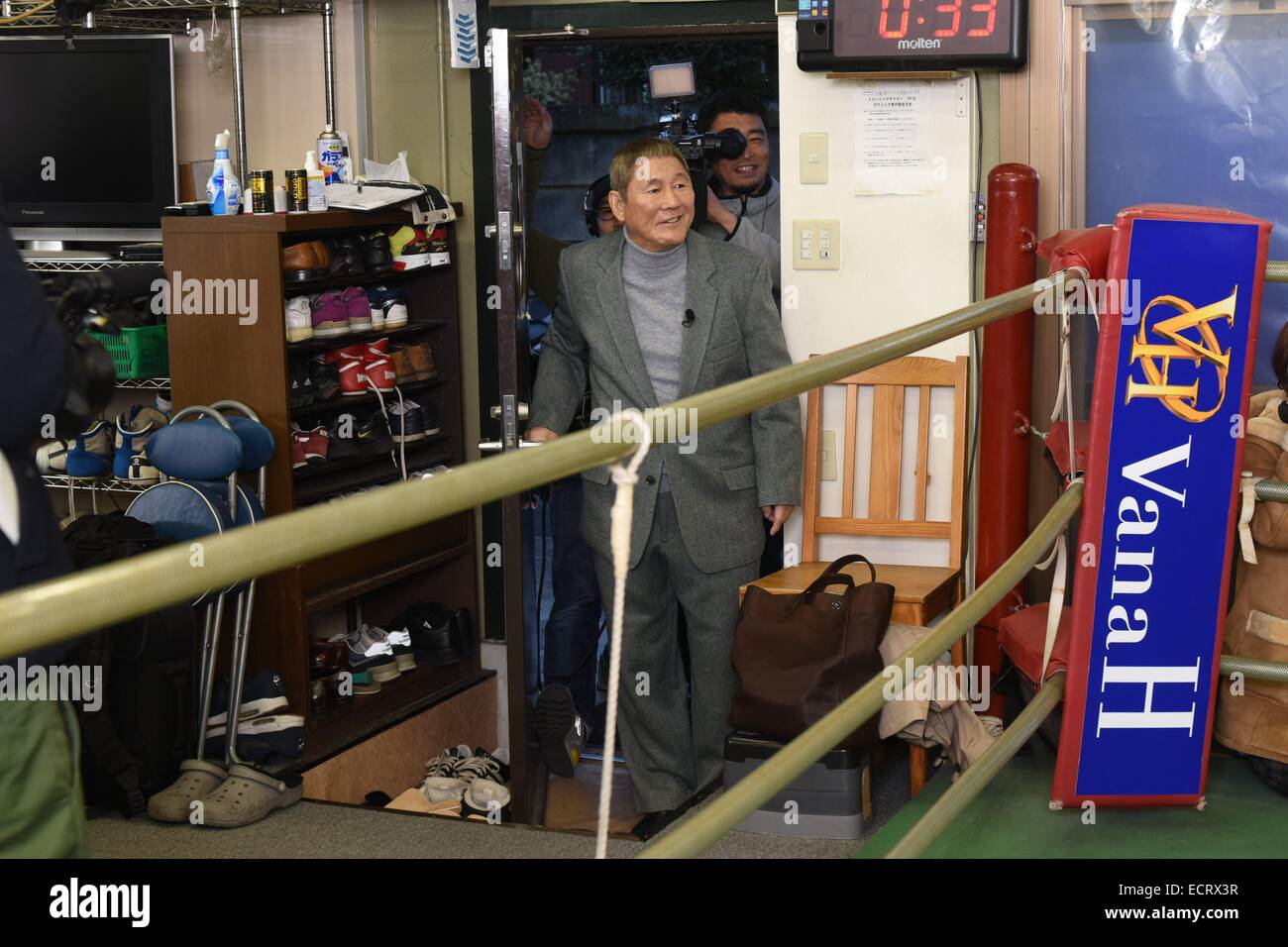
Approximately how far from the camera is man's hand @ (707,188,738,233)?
4.60 metres

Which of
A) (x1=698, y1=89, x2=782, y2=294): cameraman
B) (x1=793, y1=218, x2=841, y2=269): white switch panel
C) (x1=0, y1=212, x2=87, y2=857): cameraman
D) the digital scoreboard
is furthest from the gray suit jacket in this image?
(x1=0, y1=212, x2=87, y2=857): cameraman

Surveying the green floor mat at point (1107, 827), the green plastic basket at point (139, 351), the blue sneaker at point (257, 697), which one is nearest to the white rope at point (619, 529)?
the green floor mat at point (1107, 827)

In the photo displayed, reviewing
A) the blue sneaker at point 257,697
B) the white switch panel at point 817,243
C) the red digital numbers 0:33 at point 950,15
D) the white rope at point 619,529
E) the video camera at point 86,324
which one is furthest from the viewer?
the blue sneaker at point 257,697

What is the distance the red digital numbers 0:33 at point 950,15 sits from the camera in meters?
3.61

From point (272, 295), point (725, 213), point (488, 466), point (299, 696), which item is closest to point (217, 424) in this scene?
point (272, 295)

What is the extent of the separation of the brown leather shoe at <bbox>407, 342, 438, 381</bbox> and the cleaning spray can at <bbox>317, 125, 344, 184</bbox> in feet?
2.03

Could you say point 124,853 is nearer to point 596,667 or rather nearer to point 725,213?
point 596,667

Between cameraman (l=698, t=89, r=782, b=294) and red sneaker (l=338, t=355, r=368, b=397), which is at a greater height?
cameraman (l=698, t=89, r=782, b=294)

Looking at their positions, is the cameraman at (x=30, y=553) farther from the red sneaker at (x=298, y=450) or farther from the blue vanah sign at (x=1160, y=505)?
the red sneaker at (x=298, y=450)

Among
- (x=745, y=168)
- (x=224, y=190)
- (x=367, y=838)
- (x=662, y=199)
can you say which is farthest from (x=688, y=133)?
(x=367, y=838)

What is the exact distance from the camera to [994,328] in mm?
3586

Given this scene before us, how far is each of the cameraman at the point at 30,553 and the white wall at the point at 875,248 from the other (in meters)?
2.38

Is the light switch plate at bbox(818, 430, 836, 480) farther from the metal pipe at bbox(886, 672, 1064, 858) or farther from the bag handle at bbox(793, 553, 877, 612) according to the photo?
the metal pipe at bbox(886, 672, 1064, 858)

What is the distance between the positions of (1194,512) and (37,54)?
401 cm
